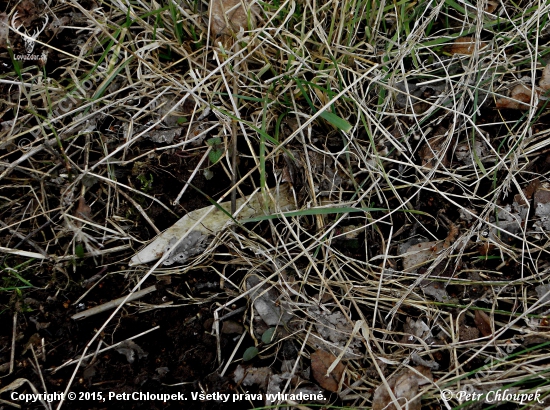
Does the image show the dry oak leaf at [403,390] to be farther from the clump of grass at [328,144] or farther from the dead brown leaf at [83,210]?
the dead brown leaf at [83,210]

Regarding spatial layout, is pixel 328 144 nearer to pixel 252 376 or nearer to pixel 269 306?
pixel 269 306

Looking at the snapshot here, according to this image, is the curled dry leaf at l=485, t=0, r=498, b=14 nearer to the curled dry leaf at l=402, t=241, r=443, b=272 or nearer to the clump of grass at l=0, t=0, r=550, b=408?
the clump of grass at l=0, t=0, r=550, b=408

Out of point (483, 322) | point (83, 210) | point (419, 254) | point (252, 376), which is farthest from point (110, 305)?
point (483, 322)

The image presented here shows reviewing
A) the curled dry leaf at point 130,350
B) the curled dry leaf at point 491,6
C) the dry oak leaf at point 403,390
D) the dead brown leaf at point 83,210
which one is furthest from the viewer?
the curled dry leaf at point 491,6

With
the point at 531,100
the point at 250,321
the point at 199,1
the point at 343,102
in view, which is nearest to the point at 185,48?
the point at 199,1

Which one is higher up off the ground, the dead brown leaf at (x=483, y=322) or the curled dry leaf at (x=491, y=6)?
the curled dry leaf at (x=491, y=6)

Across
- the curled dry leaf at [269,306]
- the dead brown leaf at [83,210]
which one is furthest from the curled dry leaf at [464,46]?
the dead brown leaf at [83,210]
